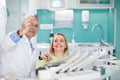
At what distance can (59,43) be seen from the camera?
1874 mm

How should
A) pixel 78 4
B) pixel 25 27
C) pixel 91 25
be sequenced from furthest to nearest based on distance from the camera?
pixel 91 25 < pixel 78 4 < pixel 25 27

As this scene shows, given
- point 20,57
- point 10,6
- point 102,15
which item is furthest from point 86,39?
point 20,57

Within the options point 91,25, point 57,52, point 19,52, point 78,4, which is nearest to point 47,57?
point 57,52

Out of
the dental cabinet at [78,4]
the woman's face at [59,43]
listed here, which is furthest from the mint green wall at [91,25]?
the woman's face at [59,43]

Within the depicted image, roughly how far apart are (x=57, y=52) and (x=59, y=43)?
0.25 ft

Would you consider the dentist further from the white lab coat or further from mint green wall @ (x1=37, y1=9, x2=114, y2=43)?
mint green wall @ (x1=37, y1=9, x2=114, y2=43)

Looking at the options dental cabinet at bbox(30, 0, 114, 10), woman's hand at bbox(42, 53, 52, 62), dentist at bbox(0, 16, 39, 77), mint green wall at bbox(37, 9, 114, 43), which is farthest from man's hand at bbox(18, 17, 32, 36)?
mint green wall at bbox(37, 9, 114, 43)

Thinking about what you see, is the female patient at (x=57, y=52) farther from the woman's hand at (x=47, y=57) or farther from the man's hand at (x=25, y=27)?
the man's hand at (x=25, y=27)

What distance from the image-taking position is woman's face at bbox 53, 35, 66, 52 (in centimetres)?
184

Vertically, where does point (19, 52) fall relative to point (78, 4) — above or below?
below

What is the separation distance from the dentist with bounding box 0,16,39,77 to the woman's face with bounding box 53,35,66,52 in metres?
0.17

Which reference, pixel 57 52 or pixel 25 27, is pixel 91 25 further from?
pixel 25 27

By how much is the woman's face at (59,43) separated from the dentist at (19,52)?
0.57 ft

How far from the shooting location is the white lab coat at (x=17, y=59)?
1797mm
